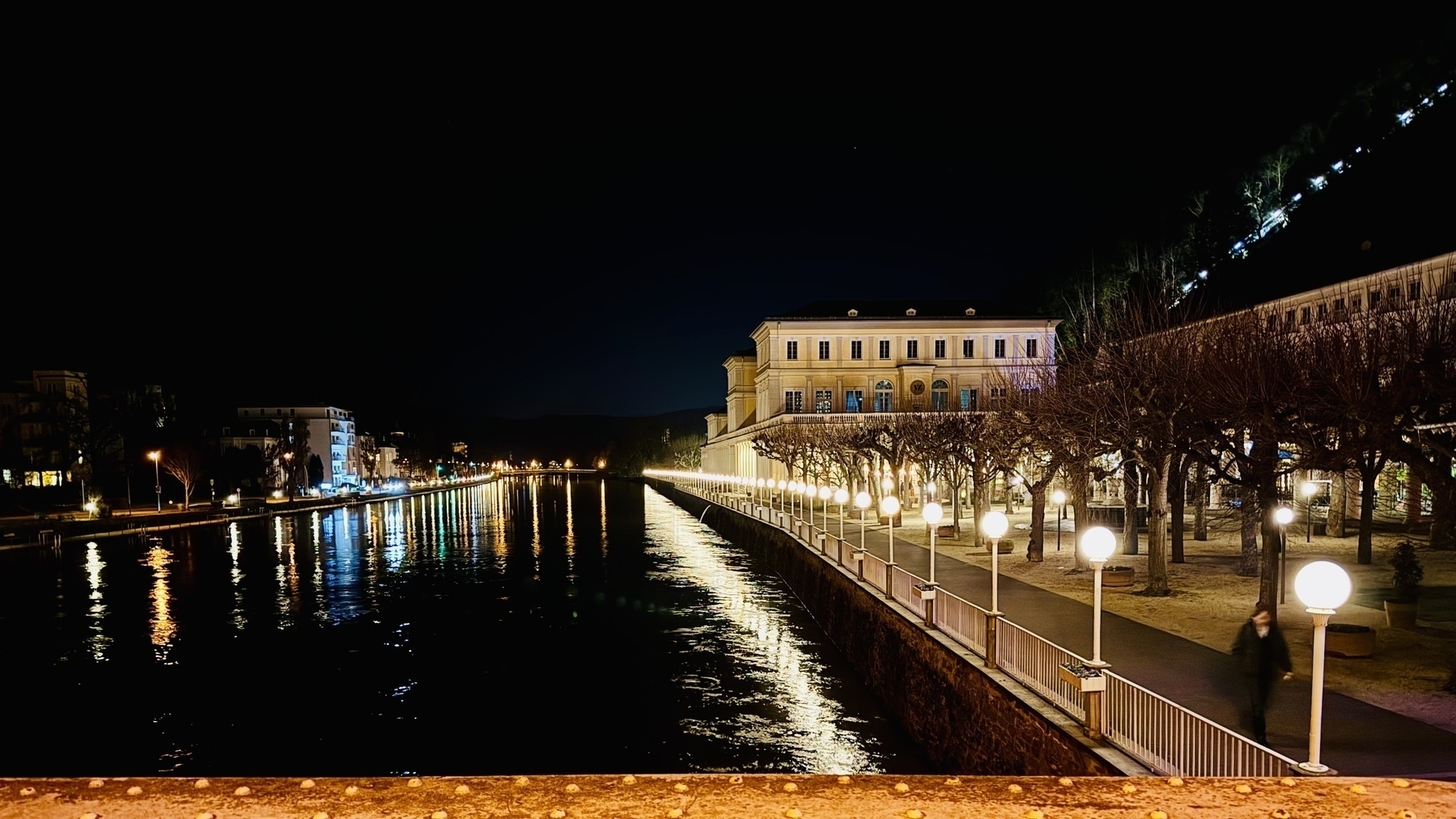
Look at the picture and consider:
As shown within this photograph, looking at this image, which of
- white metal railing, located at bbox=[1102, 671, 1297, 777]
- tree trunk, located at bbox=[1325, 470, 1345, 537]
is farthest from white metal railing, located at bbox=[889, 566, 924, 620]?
tree trunk, located at bbox=[1325, 470, 1345, 537]

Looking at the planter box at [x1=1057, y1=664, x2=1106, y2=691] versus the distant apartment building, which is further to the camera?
the distant apartment building

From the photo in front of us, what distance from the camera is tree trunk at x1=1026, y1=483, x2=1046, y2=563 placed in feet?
96.6

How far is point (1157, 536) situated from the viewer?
71.8ft

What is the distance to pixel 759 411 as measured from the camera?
313ft

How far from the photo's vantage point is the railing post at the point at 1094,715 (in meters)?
10.6

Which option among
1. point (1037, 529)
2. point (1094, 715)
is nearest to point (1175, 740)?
point (1094, 715)

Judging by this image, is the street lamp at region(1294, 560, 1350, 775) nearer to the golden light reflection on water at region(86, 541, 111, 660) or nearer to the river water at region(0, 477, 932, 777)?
the river water at region(0, 477, 932, 777)

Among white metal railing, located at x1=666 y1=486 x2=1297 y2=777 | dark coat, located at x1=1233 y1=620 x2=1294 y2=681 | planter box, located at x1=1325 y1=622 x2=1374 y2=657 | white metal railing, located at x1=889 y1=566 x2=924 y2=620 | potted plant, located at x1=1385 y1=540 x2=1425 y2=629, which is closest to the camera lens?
white metal railing, located at x1=666 y1=486 x2=1297 y2=777

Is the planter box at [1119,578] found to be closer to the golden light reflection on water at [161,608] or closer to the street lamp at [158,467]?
the golden light reflection on water at [161,608]

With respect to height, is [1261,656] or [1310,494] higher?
[1261,656]

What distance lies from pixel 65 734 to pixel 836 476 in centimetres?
5064

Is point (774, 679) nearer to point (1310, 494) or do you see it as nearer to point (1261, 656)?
point (1261, 656)

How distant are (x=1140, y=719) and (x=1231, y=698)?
10.7ft

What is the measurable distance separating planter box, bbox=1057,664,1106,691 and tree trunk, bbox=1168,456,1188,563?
1537 cm
